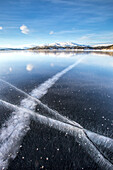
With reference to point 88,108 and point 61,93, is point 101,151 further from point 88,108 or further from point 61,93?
point 61,93

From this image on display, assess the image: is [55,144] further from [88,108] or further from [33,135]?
[88,108]

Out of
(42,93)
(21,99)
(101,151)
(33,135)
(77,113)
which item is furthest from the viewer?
(42,93)

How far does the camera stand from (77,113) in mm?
4121

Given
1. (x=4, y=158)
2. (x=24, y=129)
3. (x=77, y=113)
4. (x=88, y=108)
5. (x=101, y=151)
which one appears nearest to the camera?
(x=4, y=158)

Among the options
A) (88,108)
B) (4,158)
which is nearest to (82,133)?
(88,108)

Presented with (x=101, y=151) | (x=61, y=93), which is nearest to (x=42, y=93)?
(x=61, y=93)

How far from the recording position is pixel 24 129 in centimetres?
320

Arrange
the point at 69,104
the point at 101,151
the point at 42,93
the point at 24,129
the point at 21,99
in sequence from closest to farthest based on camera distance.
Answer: the point at 101,151, the point at 24,129, the point at 69,104, the point at 21,99, the point at 42,93

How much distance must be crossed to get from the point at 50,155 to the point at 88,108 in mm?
2688

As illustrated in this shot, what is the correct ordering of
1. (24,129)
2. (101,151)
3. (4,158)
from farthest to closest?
(24,129) < (101,151) < (4,158)

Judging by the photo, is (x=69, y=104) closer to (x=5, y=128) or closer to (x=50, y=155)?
(x=50, y=155)

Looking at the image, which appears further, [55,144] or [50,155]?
[55,144]

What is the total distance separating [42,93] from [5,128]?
9.76 ft

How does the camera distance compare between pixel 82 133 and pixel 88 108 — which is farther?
pixel 88 108
